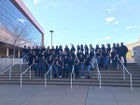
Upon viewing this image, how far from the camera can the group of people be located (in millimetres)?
15113

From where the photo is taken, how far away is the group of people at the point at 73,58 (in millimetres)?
15113

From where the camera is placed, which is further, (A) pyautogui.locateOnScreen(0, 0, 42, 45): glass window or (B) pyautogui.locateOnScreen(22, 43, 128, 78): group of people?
(A) pyautogui.locateOnScreen(0, 0, 42, 45): glass window

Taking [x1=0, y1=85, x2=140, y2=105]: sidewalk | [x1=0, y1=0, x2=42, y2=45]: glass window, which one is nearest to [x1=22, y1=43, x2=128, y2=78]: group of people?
[x1=0, y1=85, x2=140, y2=105]: sidewalk

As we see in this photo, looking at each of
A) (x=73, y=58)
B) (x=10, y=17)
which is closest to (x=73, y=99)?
(x=73, y=58)

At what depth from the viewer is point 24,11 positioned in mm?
49875

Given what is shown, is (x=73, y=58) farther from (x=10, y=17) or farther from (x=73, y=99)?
(x=10, y=17)

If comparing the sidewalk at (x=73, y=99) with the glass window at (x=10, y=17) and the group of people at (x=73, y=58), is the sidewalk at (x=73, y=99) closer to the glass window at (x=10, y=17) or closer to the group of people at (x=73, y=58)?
the group of people at (x=73, y=58)

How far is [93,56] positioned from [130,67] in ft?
9.58

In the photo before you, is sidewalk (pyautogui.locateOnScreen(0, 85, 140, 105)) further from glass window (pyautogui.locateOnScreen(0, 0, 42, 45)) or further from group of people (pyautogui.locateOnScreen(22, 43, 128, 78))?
glass window (pyautogui.locateOnScreen(0, 0, 42, 45))

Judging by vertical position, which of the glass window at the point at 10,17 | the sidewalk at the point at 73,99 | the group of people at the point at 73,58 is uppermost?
the glass window at the point at 10,17

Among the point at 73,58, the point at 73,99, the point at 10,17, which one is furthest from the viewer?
the point at 10,17

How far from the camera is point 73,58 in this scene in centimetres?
1556

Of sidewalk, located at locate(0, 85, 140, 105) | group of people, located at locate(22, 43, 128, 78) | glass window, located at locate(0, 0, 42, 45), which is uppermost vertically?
glass window, located at locate(0, 0, 42, 45)

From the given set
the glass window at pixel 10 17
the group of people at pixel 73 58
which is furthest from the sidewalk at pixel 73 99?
the glass window at pixel 10 17
